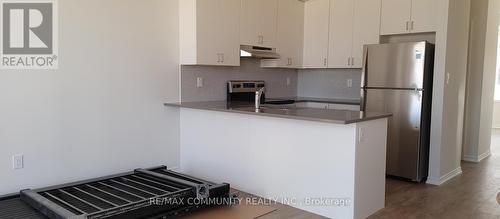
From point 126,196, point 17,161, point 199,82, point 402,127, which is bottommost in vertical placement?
point 126,196

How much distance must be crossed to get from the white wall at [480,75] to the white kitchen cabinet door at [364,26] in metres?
1.55

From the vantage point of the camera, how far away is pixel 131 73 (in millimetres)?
3943

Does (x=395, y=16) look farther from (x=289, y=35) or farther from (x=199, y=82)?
(x=199, y=82)

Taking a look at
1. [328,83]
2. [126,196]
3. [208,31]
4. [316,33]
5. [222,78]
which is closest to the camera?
[126,196]

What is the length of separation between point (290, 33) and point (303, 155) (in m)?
2.56

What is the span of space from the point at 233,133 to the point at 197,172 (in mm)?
752

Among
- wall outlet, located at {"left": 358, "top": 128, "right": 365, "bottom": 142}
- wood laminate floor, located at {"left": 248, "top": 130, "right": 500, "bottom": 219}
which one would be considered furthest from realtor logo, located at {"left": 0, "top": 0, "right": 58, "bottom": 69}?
wall outlet, located at {"left": 358, "top": 128, "right": 365, "bottom": 142}

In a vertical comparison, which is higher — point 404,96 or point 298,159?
point 404,96

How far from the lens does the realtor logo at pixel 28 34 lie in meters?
3.17

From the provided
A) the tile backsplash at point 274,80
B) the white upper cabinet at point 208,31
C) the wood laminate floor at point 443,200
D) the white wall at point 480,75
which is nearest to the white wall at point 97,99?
the white upper cabinet at point 208,31

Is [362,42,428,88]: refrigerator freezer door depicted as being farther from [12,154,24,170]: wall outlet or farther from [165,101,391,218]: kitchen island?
Result: [12,154,24,170]: wall outlet

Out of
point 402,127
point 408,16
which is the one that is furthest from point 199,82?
point 408,16

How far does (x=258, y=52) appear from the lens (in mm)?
4840

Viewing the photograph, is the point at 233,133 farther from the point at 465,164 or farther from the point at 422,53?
the point at 465,164
